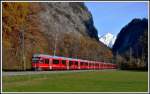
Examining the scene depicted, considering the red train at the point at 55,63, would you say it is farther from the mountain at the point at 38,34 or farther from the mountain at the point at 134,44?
the mountain at the point at 134,44

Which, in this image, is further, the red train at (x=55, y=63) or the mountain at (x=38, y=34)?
the mountain at (x=38, y=34)

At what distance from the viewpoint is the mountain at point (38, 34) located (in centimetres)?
5406

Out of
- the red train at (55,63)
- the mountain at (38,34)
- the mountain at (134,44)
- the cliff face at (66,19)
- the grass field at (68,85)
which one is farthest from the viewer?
the mountain at (134,44)

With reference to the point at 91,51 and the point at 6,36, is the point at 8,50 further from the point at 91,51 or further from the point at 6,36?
the point at 91,51

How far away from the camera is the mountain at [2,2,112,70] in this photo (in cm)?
5406

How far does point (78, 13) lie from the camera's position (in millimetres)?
130125

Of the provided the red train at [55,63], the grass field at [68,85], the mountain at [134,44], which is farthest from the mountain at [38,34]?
the grass field at [68,85]

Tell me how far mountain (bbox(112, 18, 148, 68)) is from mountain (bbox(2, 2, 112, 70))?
1036cm

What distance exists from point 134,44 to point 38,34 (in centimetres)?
6923

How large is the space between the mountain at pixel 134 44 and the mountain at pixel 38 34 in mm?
10357

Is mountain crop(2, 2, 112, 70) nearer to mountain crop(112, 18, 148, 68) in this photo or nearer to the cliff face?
the cliff face

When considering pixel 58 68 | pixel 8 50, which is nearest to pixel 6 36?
pixel 8 50

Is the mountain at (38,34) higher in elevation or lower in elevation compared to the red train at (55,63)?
higher

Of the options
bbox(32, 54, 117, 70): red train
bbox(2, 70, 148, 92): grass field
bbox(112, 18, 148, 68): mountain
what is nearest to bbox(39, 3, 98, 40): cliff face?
bbox(32, 54, 117, 70): red train
